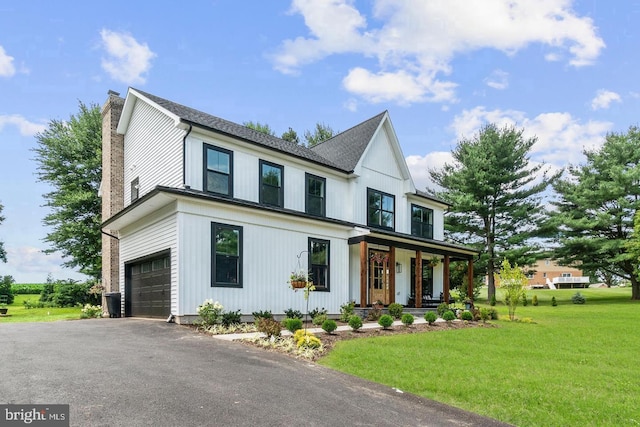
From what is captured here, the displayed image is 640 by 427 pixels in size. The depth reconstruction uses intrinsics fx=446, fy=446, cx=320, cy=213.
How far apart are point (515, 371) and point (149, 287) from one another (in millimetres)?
11916

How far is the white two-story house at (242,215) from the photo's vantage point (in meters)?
13.5

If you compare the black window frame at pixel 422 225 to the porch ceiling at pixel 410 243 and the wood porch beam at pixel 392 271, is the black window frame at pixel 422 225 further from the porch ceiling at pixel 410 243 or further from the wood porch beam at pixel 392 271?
the wood porch beam at pixel 392 271

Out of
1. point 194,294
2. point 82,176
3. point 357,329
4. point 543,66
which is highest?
point 543,66

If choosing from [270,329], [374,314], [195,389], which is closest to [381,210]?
[374,314]

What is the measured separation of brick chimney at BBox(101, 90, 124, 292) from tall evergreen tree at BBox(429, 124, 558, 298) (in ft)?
75.2

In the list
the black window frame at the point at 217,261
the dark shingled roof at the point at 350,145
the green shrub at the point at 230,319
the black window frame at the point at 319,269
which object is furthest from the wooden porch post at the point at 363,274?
the green shrub at the point at 230,319

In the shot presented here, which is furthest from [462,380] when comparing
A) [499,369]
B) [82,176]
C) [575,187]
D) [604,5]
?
[575,187]

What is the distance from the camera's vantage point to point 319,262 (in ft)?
55.0

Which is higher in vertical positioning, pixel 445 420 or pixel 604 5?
pixel 604 5

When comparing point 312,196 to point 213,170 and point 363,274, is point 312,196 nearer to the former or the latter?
point 363,274

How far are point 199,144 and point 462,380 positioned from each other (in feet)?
34.8

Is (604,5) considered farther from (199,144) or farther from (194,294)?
(194,294)

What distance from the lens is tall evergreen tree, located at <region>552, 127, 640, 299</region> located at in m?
31.7

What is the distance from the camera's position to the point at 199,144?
1430cm
